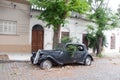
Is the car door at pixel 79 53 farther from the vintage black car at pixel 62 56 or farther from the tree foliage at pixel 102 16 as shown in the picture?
the tree foliage at pixel 102 16

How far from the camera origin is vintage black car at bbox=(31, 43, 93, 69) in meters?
15.6

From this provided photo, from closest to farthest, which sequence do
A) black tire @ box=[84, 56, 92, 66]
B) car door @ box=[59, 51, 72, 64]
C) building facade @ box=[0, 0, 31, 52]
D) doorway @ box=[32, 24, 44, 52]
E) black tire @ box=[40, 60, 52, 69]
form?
black tire @ box=[40, 60, 52, 69], car door @ box=[59, 51, 72, 64], black tire @ box=[84, 56, 92, 66], building facade @ box=[0, 0, 31, 52], doorway @ box=[32, 24, 44, 52]

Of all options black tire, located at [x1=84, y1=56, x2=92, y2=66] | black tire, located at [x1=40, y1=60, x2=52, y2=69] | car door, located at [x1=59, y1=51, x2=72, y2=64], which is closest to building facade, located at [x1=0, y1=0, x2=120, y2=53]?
black tire, located at [x1=84, y1=56, x2=92, y2=66]

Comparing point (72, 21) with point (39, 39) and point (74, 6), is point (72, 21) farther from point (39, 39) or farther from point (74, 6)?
point (74, 6)

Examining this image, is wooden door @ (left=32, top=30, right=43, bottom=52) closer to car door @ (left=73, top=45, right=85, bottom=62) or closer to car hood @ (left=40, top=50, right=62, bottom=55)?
car door @ (left=73, top=45, right=85, bottom=62)

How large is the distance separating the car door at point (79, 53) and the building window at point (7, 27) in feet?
29.0

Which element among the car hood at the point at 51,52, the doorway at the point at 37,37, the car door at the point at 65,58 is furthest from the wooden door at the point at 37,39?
the car hood at the point at 51,52

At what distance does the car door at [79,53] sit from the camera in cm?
1709

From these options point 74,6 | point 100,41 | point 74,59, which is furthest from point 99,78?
point 100,41

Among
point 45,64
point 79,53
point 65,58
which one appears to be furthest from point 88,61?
point 45,64

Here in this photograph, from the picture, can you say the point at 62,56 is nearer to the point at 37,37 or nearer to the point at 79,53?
the point at 79,53

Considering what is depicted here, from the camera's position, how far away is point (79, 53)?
17328 mm

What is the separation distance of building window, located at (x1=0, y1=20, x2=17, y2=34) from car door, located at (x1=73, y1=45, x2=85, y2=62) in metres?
8.82

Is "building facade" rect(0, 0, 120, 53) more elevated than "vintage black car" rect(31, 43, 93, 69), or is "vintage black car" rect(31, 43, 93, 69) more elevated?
"building facade" rect(0, 0, 120, 53)
